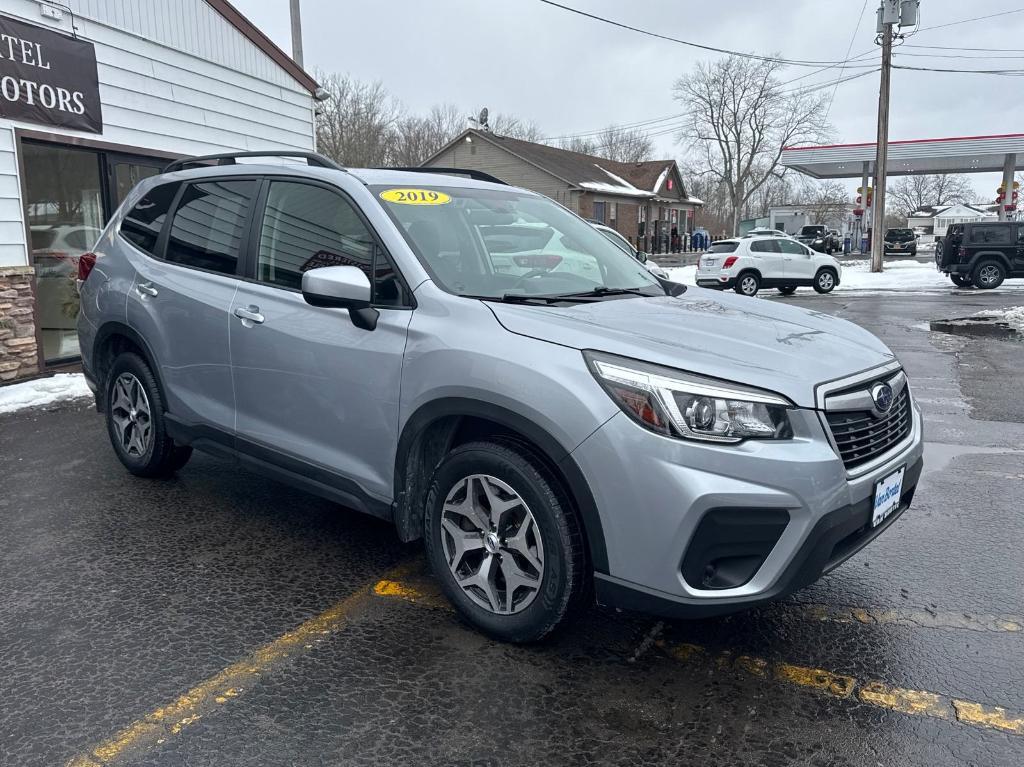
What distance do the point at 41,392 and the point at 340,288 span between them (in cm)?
601

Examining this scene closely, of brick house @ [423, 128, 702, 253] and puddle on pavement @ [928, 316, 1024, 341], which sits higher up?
brick house @ [423, 128, 702, 253]

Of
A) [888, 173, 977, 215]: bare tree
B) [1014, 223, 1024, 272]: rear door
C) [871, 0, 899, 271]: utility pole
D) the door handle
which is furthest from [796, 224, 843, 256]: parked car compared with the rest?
[888, 173, 977, 215]: bare tree

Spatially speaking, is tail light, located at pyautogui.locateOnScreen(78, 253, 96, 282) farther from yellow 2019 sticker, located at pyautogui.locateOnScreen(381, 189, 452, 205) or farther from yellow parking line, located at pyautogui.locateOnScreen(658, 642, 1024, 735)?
yellow parking line, located at pyautogui.locateOnScreen(658, 642, 1024, 735)

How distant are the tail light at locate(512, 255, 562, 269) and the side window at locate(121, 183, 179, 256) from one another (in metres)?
2.29

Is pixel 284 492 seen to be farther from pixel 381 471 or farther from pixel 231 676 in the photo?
pixel 231 676

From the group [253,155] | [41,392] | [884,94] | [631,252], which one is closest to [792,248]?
[884,94]

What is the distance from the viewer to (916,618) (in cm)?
331

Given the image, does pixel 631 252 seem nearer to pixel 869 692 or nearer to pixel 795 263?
pixel 869 692

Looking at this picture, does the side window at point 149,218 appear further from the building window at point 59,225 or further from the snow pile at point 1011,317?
the snow pile at point 1011,317

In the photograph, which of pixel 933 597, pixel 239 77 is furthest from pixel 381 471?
pixel 239 77

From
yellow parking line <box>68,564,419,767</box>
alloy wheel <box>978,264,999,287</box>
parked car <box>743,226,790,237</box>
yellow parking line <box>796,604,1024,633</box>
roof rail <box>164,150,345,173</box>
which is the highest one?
roof rail <box>164,150,345,173</box>

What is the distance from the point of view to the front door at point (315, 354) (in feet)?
10.9

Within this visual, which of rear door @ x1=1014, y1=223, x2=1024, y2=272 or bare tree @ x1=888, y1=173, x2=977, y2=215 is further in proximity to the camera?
bare tree @ x1=888, y1=173, x2=977, y2=215

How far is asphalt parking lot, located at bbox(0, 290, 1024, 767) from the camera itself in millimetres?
2502
